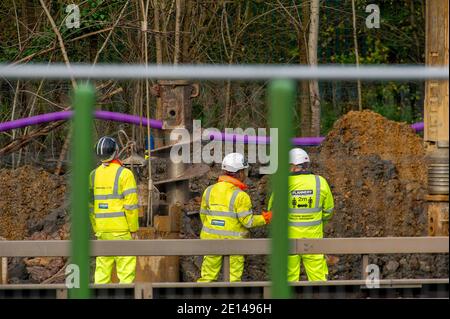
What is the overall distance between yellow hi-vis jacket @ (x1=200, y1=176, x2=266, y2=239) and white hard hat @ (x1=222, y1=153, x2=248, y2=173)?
14 cm

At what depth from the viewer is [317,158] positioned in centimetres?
1079

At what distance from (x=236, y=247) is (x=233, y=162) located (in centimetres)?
209

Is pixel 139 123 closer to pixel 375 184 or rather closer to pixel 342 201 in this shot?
pixel 342 201

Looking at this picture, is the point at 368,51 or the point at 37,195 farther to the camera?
the point at 368,51

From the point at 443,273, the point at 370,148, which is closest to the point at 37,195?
the point at 370,148

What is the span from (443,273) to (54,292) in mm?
2509

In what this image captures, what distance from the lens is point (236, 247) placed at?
630 cm

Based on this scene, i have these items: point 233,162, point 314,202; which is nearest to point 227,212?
point 233,162

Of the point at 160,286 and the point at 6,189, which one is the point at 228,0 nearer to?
the point at 6,189

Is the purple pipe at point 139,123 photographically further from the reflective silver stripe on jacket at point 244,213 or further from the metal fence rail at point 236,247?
the metal fence rail at point 236,247

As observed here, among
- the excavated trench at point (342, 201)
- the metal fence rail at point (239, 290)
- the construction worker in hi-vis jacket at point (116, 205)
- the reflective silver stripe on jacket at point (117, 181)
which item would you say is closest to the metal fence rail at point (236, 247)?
the metal fence rail at point (239, 290)

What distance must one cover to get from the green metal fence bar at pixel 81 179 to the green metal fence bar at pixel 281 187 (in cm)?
57

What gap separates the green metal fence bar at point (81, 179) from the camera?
3508 mm

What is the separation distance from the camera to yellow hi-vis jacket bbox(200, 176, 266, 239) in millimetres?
8555
